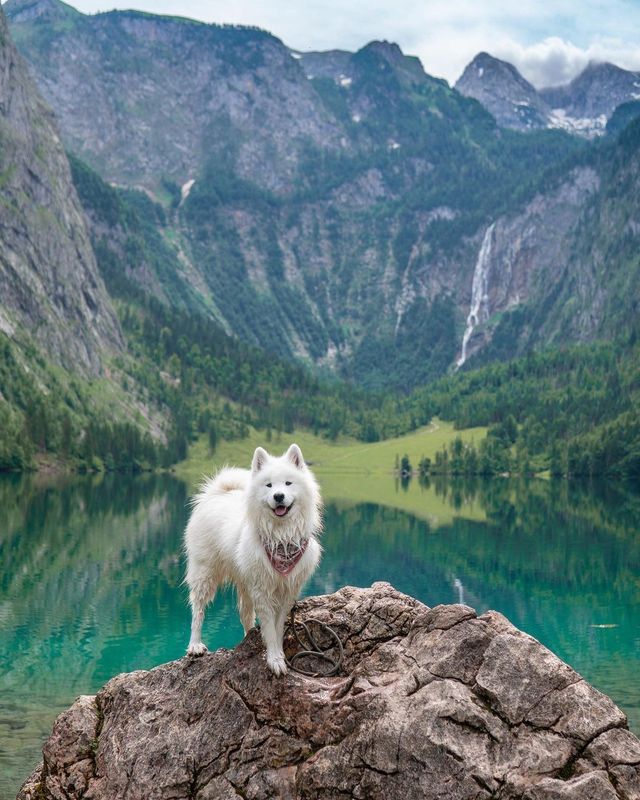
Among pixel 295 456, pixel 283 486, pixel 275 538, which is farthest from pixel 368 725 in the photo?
pixel 295 456

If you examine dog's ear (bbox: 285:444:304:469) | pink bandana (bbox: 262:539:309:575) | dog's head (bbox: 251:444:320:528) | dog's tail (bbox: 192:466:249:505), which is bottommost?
pink bandana (bbox: 262:539:309:575)

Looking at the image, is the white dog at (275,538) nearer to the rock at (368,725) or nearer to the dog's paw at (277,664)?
the dog's paw at (277,664)

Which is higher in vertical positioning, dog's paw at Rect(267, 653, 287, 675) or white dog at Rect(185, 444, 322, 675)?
white dog at Rect(185, 444, 322, 675)

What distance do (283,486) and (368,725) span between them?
3816mm

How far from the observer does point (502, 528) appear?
108250mm

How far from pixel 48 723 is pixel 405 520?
285 ft

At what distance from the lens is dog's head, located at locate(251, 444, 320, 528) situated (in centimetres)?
1496

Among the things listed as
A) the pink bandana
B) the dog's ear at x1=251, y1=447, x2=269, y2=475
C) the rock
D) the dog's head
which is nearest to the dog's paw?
the rock

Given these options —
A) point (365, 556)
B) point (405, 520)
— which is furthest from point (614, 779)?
point (405, 520)

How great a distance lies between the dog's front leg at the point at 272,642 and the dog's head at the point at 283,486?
4.83 ft

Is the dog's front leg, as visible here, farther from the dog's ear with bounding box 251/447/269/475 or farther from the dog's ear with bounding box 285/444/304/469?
the dog's ear with bounding box 285/444/304/469

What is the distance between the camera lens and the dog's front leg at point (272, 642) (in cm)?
1517

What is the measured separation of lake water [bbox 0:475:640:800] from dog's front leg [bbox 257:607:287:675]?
13837 mm

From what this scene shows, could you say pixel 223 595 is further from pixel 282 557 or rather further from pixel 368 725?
pixel 368 725
